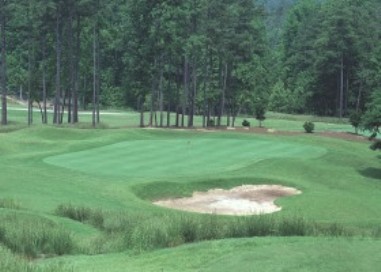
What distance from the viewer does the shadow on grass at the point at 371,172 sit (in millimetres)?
35916

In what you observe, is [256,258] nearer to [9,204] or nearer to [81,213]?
[81,213]

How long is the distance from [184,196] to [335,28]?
76.1 m

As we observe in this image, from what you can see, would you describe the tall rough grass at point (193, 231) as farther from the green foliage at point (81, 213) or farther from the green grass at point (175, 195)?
the green foliage at point (81, 213)

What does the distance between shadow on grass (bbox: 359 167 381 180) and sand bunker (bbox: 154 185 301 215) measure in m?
8.04

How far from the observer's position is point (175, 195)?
89.0 feet

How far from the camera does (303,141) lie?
151ft

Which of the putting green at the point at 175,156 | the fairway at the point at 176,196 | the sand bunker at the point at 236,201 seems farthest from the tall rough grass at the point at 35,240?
the putting green at the point at 175,156

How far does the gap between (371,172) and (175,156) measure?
37.9 feet

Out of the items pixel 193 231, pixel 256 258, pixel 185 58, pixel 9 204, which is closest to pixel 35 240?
pixel 193 231

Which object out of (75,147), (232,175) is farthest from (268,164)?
(75,147)

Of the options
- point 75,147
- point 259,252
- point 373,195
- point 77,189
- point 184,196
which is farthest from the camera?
point 75,147

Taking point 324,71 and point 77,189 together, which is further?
point 324,71

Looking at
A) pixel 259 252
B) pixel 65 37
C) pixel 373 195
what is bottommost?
pixel 373 195

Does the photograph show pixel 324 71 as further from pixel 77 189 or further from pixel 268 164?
pixel 77 189
